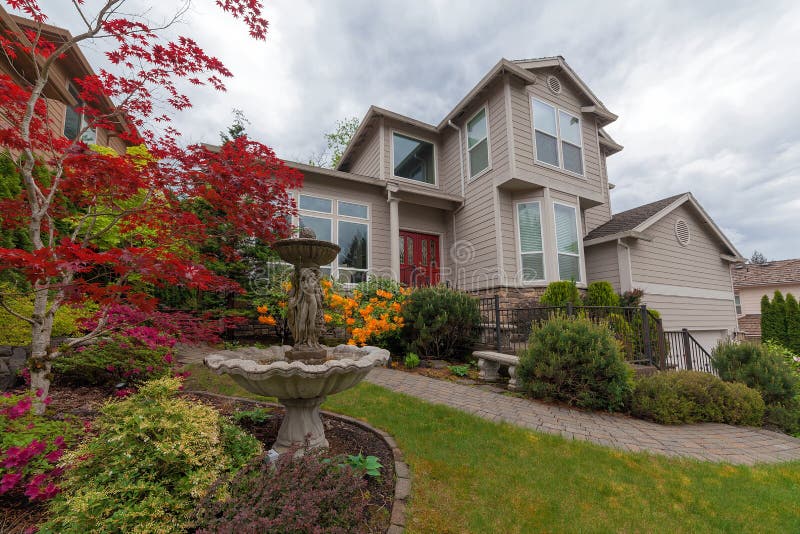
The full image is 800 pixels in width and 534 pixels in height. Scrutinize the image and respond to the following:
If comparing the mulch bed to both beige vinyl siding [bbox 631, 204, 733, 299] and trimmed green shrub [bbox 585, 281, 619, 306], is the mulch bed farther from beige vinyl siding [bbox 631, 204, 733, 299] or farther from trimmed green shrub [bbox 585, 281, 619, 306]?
beige vinyl siding [bbox 631, 204, 733, 299]

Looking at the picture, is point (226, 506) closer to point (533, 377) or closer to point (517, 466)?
point (517, 466)

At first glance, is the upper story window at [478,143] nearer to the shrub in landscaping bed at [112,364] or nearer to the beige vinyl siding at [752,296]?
the shrub in landscaping bed at [112,364]

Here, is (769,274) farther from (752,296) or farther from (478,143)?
(478,143)

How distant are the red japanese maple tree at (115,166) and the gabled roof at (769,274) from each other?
98.0 feet

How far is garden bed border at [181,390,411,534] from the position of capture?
212cm

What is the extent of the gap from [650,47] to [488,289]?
7.67 metres

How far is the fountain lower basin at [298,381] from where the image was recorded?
249cm

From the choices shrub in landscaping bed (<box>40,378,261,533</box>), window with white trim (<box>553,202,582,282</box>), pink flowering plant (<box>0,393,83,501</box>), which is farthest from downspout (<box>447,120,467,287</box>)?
pink flowering plant (<box>0,393,83,501</box>)

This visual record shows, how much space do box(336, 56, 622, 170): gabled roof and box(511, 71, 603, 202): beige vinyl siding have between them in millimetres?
253

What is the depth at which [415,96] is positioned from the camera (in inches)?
719

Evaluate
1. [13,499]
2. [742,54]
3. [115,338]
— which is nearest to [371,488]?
[13,499]

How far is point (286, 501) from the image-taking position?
70.8 inches

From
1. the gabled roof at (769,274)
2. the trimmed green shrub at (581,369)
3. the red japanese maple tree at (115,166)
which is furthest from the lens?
the gabled roof at (769,274)

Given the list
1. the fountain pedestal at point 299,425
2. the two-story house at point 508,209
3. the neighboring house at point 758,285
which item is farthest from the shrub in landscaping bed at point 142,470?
the neighboring house at point 758,285
